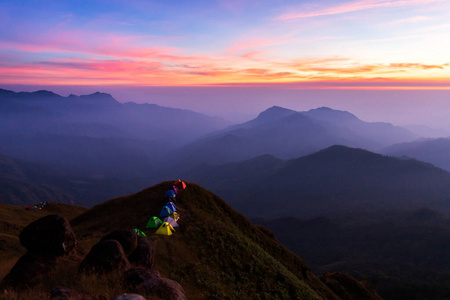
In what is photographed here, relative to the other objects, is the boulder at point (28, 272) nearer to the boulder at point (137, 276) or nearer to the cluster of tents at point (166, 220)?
the boulder at point (137, 276)

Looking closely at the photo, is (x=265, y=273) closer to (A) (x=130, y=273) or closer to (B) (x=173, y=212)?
(B) (x=173, y=212)

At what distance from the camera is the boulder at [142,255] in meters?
17.2

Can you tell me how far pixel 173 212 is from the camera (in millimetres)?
35000

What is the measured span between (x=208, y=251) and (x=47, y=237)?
16.9m

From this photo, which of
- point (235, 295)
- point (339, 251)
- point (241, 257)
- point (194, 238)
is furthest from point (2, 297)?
point (339, 251)

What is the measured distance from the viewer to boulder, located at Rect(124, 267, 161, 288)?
12.8m

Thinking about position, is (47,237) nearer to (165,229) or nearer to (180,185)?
(165,229)

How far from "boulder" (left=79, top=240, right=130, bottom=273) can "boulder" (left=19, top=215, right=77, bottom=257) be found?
2.42 metres

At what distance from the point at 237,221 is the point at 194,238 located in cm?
1648

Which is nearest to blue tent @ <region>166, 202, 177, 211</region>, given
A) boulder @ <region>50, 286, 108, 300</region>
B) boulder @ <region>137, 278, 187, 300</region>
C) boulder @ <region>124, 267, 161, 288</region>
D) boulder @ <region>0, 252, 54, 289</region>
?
boulder @ <region>0, 252, 54, 289</region>

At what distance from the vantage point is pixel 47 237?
15.8 meters

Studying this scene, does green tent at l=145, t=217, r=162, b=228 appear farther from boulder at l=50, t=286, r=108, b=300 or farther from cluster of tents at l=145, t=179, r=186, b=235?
boulder at l=50, t=286, r=108, b=300

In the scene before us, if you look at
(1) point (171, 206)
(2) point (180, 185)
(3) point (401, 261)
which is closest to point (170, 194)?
(1) point (171, 206)

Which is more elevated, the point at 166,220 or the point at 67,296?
A: the point at 67,296
